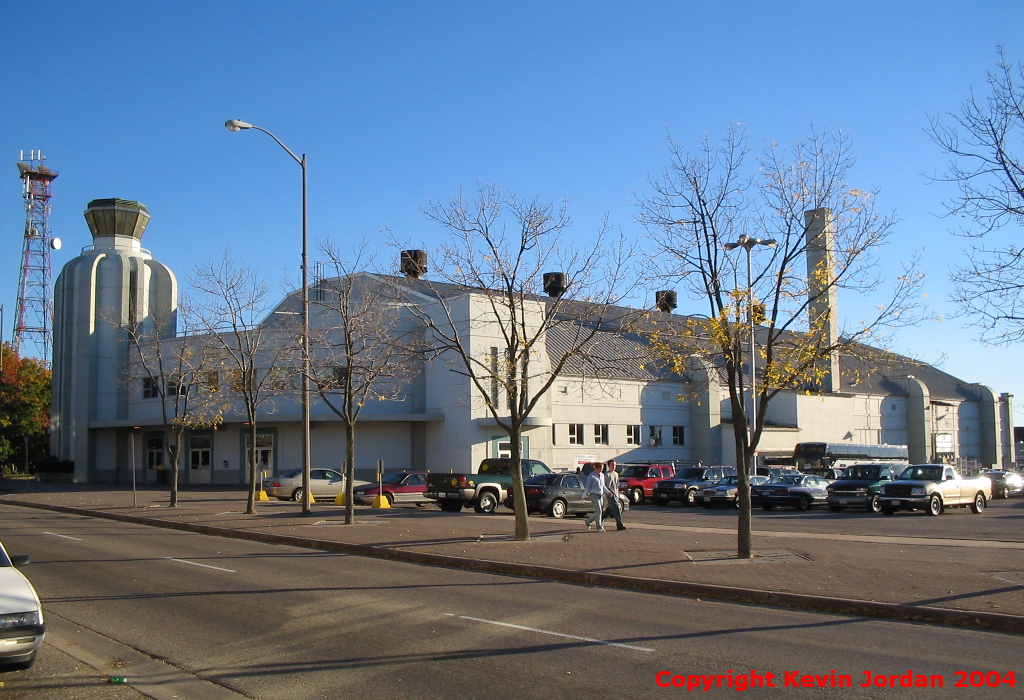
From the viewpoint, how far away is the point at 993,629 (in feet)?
31.5

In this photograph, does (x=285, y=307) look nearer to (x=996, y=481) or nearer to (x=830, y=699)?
(x=996, y=481)

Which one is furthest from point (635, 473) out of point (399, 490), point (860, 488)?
point (399, 490)

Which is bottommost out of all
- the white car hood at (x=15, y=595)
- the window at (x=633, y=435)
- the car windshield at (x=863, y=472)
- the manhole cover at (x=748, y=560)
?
the manhole cover at (x=748, y=560)

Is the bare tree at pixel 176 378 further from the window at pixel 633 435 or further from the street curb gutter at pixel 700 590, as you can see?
the window at pixel 633 435

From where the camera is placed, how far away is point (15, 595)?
707 centimetres

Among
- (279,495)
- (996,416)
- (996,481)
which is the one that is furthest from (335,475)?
(996,416)

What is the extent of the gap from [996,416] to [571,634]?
73.7m

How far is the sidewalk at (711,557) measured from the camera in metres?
11.0

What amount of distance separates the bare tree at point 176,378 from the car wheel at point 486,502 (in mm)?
10576

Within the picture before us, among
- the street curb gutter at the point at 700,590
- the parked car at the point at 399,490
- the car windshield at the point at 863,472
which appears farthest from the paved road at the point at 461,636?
the car windshield at the point at 863,472

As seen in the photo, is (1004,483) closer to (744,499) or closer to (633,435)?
(633,435)

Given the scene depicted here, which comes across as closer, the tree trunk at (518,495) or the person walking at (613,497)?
the tree trunk at (518,495)

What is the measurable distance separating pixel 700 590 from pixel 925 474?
801 inches

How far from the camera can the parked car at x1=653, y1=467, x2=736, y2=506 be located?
3475cm
